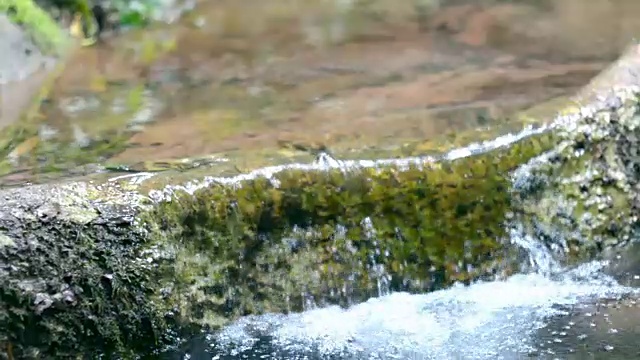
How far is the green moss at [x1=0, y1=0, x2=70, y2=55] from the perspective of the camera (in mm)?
5883

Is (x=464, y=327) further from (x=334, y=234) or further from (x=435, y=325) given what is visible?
(x=334, y=234)

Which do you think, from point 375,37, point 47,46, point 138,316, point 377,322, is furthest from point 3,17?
point 377,322

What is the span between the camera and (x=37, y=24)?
5.98 meters

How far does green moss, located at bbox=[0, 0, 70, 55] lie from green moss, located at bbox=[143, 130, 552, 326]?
3592 millimetres

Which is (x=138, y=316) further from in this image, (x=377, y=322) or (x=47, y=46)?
(x=47, y=46)

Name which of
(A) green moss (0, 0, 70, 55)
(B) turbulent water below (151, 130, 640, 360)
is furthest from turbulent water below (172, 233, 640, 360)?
(A) green moss (0, 0, 70, 55)

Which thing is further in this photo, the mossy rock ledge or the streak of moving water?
the streak of moving water

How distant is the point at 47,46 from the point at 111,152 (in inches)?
116

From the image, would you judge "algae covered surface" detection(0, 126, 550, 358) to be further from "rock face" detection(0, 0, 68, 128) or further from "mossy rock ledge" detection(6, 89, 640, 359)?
"rock face" detection(0, 0, 68, 128)

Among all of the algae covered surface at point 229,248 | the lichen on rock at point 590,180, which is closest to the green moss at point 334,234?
the algae covered surface at point 229,248

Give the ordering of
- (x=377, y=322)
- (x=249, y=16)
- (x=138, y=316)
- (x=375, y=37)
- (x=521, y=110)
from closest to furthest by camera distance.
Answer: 1. (x=138, y=316)
2. (x=377, y=322)
3. (x=521, y=110)
4. (x=375, y=37)
5. (x=249, y=16)

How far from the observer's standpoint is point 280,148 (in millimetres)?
3318

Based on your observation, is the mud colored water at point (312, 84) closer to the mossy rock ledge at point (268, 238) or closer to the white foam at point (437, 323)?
the mossy rock ledge at point (268, 238)

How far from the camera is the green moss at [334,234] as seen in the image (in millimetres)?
3008
